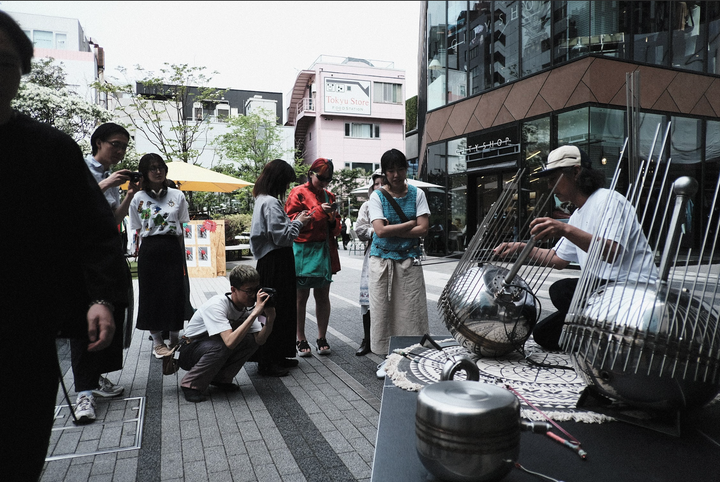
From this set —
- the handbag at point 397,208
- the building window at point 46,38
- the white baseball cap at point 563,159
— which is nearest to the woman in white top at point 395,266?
the handbag at point 397,208

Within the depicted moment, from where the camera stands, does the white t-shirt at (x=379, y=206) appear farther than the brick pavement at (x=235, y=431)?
Yes

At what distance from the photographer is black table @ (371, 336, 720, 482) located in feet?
3.80

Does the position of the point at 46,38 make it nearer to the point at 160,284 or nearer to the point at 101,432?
the point at 160,284

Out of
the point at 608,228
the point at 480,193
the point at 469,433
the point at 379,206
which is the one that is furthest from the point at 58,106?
the point at 469,433

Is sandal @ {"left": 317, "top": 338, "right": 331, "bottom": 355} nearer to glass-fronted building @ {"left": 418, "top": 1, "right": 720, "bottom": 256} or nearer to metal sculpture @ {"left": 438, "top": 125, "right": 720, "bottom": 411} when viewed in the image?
metal sculpture @ {"left": 438, "top": 125, "right": 720, "bottom": 411}

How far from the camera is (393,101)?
35781 mm

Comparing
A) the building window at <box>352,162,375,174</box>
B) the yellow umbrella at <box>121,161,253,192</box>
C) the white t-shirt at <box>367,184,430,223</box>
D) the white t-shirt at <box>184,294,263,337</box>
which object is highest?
the building window at <box>352,162,375,174</box>

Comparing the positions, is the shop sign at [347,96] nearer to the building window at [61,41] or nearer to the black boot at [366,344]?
the building window at [61,41]

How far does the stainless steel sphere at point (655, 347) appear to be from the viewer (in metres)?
1.29

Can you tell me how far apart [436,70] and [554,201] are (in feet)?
24.8

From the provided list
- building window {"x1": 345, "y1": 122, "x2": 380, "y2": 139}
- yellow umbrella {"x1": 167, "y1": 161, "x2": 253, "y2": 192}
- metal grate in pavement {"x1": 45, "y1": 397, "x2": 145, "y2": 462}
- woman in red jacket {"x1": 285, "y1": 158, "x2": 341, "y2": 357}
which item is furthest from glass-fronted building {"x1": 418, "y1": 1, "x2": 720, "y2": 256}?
building window {"x1": 345, "y1": 122, "x2": 380, "y2": 139}

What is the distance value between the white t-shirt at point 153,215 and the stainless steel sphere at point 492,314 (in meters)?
2.81

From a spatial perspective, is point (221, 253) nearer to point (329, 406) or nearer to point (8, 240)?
point (329, 406)

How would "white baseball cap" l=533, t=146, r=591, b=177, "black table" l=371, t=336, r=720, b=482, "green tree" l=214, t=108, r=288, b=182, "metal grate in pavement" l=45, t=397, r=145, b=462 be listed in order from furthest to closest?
"green tree" l=214, t=108, r=288, b=182, "metal grate in pavement" l=45, t=397, r=145, b=462, "white baseball cap" l=533, t=146, r=591, b=177, "black table" l=371, t=336, r=720, b=482
